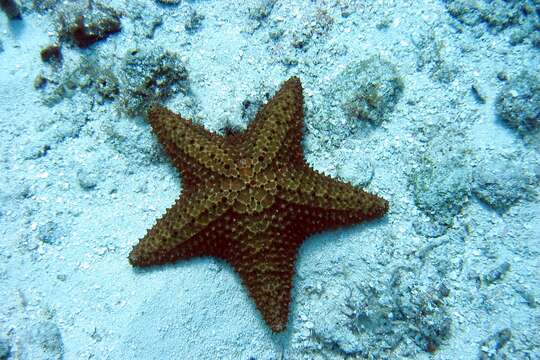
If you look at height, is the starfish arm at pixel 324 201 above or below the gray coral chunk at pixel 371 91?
below

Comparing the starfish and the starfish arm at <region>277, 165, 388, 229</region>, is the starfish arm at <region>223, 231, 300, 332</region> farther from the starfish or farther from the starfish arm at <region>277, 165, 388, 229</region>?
the starfish arm at <region>277, 165, 388, 229</region>

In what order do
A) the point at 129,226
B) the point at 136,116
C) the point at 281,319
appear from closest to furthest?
1. the point at 281,319
2. the point at 129,226
3. the point at 136,116

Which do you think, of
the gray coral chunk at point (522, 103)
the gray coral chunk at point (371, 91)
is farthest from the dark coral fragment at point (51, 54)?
the gray coral chunk at point (522, 103)

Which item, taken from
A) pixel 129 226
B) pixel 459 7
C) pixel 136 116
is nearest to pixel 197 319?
pixel 129 226

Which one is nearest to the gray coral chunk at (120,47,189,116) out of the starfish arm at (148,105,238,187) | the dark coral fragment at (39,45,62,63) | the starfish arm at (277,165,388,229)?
the starfish arm at (148,105,238,187)

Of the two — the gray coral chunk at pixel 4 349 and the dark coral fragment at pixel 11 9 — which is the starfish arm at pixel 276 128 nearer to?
the gray coral chunk at pixel 4 349

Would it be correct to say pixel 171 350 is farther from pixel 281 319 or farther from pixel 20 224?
pixel 20 224
